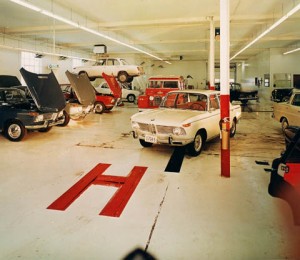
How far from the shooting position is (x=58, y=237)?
284 centimetres

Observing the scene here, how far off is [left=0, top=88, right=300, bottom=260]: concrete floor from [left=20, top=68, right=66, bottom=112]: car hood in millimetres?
1741

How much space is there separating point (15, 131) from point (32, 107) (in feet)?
3.29

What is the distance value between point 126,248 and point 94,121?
28.8 ft

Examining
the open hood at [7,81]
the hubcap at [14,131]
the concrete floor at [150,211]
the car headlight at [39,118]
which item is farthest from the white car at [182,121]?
the open hood at [7,81]

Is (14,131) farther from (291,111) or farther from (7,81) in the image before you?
(291,111)

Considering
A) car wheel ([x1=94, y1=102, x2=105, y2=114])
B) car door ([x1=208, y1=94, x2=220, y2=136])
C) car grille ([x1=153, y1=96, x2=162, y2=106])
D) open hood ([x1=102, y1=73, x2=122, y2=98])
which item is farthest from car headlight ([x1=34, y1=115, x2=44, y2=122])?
car wheel ([x1=94, y1=102, x2=105, y2=114])

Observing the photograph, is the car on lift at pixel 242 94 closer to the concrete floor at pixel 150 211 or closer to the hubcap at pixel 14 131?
the concrete floor at pixel 150 211

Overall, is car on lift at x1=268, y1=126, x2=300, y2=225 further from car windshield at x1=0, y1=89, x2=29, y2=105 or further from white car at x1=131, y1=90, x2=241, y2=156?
car windshield at x1=0, y1=89, x2=29, y2=105

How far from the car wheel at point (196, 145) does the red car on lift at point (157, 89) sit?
19.4 feet

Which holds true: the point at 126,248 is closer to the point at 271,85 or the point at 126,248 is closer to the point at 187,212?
the point at 187,212

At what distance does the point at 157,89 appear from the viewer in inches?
484

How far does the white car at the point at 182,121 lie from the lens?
212 inches

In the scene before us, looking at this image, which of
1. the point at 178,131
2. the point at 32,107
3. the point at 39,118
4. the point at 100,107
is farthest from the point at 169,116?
the point at 100,107

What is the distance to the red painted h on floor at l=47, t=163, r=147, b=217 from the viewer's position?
3537 mm
